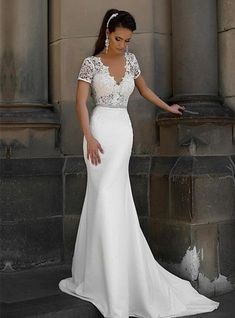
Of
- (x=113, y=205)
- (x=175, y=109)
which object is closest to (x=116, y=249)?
(x=113, y=205)

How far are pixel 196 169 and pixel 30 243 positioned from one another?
5.46ft

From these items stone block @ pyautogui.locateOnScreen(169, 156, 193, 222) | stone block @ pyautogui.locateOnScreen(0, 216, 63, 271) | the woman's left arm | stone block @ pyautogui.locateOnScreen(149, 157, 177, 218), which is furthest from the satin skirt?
stone block @ pyautogui.locateOnScreen(0, 216, 63, 271)

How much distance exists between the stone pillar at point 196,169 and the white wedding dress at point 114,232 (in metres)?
0.56

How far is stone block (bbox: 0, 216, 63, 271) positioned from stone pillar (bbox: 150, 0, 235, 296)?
921mm

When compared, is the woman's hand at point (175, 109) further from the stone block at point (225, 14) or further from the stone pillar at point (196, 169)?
the stone block at point (225, 14)

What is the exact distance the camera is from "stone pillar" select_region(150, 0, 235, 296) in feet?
13.5

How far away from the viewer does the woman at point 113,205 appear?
11.0 ft

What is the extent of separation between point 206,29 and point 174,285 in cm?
222

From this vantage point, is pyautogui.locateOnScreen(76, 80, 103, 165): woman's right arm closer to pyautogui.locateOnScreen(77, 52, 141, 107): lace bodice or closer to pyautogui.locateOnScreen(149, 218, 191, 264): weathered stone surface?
pyautogui.locateOnScreen(77, 52, 141, 107): lace bodice

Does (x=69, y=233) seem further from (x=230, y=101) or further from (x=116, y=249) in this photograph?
(x=230, y=101)

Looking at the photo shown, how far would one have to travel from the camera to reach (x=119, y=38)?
133 inches

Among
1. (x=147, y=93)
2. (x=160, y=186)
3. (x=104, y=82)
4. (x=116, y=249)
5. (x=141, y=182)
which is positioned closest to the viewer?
(x=116, y=249)

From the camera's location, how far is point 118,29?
335 centimetres

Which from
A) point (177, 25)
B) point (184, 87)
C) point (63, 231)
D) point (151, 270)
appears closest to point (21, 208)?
point (63, 231)
